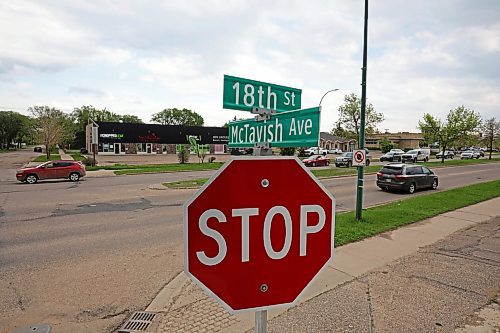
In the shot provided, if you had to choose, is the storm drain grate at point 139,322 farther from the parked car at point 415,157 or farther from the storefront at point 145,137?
the storefront at point 145,137

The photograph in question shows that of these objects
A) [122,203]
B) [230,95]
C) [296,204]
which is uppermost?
[230,95]

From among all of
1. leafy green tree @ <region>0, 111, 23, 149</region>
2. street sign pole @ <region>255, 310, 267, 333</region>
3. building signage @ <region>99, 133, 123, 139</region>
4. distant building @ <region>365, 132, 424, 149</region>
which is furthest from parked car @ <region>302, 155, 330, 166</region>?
leafy green tree @ <region>0, 111, 23, 149</region>

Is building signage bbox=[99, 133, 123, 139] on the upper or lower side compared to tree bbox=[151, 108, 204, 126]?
lower

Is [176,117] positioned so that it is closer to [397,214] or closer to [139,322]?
[397,214]

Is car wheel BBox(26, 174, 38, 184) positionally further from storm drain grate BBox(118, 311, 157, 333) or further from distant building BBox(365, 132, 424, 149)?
distant building BBox(365, 132, 424, 149)

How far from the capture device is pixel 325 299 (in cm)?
409

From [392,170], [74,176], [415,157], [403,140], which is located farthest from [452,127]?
[403,140]

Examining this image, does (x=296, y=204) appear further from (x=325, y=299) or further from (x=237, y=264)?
(x=325, y=299)

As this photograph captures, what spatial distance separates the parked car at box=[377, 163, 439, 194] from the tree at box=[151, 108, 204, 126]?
96871 mm

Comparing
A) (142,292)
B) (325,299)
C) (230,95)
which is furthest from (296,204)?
(142,292)

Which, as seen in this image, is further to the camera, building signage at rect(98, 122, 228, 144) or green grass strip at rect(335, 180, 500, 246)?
Answer: building signage at rect(98, 122, 228, 144)

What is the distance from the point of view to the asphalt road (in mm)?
4113

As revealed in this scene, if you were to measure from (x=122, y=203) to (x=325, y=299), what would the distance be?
996 centimetres

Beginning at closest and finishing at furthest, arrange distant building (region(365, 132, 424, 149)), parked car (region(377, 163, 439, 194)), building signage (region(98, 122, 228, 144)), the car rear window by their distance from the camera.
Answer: parked car (region(377, 163, 439, 194)), the car rear window, building signage (region(98, 122, 228, 144)), distant building (region(365, 132, 424, 149))
